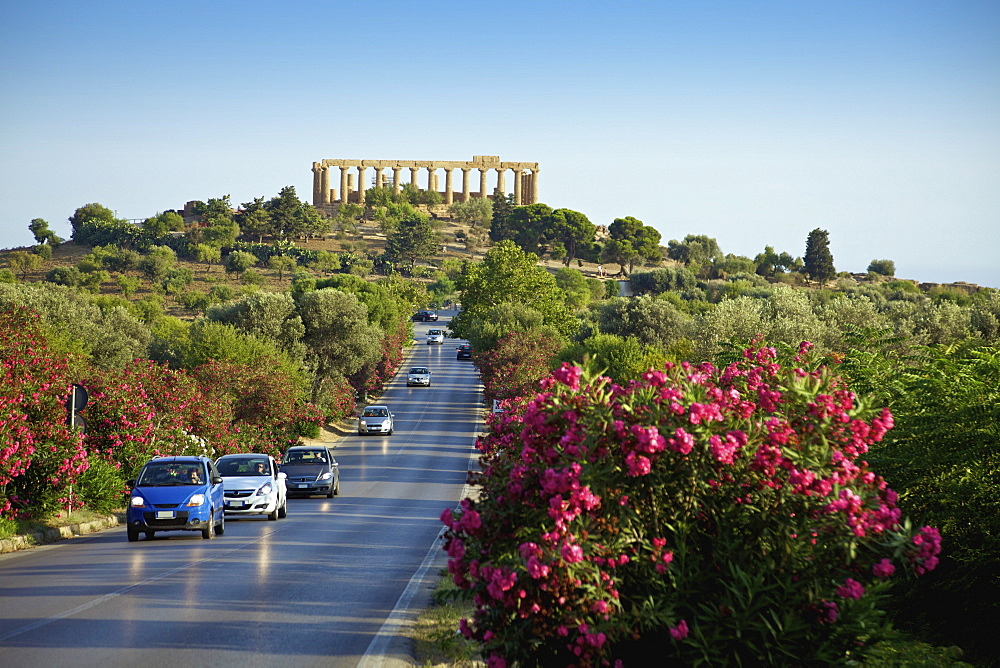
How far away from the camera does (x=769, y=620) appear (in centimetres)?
707

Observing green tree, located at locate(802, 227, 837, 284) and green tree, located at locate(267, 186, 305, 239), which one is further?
green tree, located at locate(267, 186, 305, 239)

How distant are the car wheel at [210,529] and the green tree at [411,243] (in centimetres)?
14158

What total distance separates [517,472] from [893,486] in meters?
5.14

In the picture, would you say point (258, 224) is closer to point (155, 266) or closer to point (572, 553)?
point (155, 266)

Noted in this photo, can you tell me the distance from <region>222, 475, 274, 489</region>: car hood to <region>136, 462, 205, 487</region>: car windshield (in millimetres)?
4239

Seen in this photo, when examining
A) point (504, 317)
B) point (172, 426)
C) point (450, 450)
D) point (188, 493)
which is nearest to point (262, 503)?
point (188, 493)

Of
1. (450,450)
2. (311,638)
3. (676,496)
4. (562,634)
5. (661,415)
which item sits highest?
(661,415)

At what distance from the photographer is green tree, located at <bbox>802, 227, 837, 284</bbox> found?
152 metres

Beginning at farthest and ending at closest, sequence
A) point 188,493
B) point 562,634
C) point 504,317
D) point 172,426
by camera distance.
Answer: point 504,317, point 172,426, point 188,493, point 562,634

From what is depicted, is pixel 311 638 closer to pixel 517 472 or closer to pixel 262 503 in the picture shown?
pixel 517 472

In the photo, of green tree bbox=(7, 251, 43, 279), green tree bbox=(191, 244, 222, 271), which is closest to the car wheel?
green tree bbox=(7, 251, 43, 279)

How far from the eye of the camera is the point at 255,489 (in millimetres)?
23750

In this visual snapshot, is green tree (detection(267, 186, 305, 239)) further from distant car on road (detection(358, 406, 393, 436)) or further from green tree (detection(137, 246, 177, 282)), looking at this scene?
distant car on road (detection(358, 406, 393, 436))

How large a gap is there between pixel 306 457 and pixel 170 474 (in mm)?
12004
